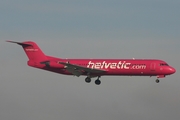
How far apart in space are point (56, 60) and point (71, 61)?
3156 millimetres

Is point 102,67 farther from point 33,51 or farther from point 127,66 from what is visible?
point 33,51

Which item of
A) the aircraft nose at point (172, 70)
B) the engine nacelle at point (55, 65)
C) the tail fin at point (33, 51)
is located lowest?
the aircraft nose at point (172, 70)

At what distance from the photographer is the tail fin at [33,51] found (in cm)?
9825

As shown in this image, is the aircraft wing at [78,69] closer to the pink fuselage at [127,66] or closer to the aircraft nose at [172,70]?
the pink fuselage at [127,66]

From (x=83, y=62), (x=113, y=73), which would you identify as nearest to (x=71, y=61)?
(x=83, y=62)

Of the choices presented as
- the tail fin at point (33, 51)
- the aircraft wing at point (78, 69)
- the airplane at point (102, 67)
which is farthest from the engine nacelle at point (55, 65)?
the tail fin at point (33, 51)

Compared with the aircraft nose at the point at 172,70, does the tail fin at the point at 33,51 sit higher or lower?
higher

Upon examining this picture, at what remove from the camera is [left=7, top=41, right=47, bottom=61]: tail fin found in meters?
98.2

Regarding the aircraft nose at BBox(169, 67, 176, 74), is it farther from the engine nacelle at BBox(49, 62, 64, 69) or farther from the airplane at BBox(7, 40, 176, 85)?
the engine nacelle at BBox(49, 62, 64, 69)

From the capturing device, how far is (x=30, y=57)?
9844 centimetres

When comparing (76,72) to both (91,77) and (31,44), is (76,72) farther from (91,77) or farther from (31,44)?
(31,44)

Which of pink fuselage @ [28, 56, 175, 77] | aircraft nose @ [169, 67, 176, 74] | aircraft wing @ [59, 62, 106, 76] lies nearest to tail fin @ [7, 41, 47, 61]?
pink fuselage @ [28, 56, 175, 77]

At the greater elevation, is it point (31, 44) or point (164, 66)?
point (31, 44)

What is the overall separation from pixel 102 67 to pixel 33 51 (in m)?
14.5
